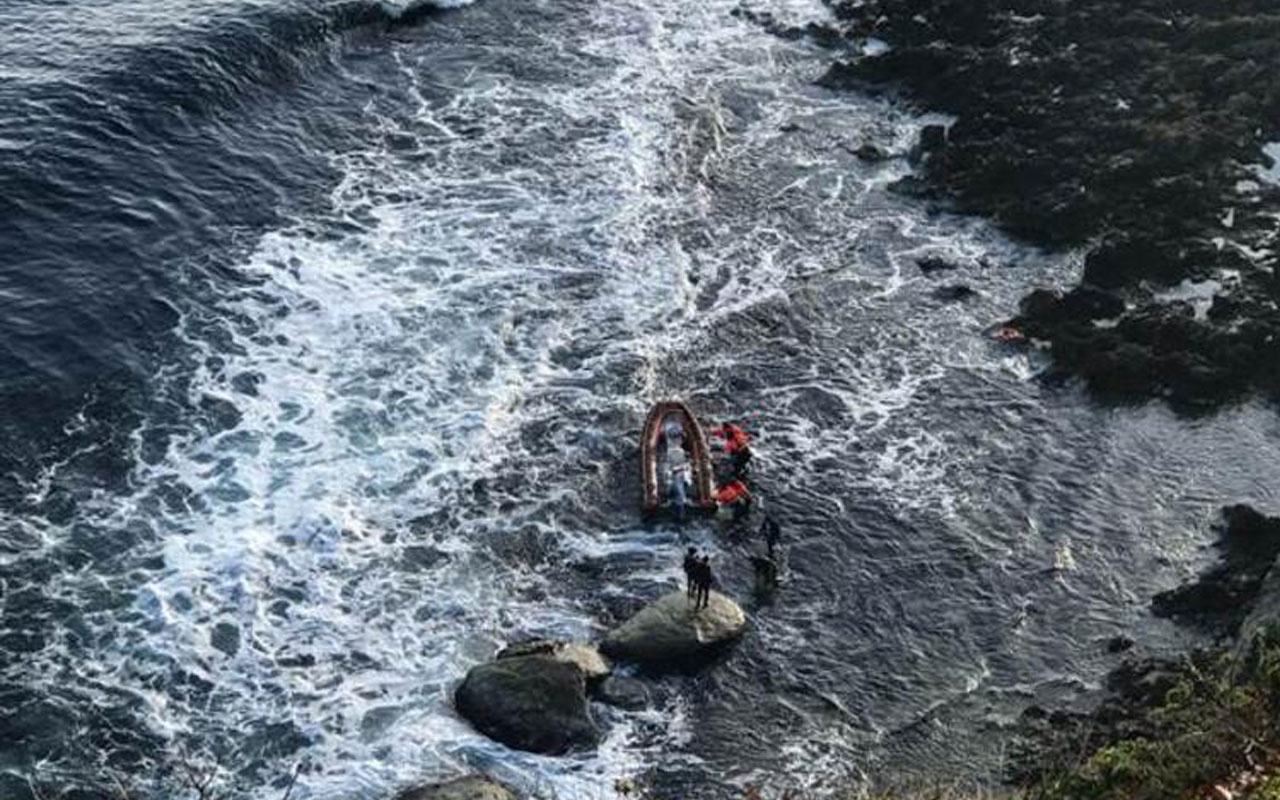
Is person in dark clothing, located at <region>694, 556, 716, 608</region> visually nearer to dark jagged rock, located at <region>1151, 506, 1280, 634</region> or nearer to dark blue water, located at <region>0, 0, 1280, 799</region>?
dark blue water, located at <region>0, 0, 1280, 799</region>

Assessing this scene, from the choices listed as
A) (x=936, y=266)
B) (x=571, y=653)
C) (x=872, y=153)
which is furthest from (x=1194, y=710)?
(x=872, y=153)

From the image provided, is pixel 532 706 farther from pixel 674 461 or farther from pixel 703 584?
pixel 674 461

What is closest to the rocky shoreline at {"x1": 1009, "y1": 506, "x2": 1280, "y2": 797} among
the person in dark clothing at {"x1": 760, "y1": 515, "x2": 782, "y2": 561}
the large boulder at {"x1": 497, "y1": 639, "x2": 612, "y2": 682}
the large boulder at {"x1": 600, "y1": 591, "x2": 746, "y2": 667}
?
the large boulder at {"x1": 600, "y1": 591, "x2": 746, "y2": 667}

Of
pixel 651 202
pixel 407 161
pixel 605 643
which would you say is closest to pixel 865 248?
pixel 651 202

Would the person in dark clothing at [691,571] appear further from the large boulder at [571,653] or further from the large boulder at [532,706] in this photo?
the large boulder at [532,706]

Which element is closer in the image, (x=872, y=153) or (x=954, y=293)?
(x=954, y=293)

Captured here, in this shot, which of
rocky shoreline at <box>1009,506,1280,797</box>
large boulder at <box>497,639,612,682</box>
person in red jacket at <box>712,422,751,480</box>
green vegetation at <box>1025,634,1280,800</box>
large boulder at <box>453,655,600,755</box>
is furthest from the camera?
person in red jacket at <box>712,422,751,480</box>
